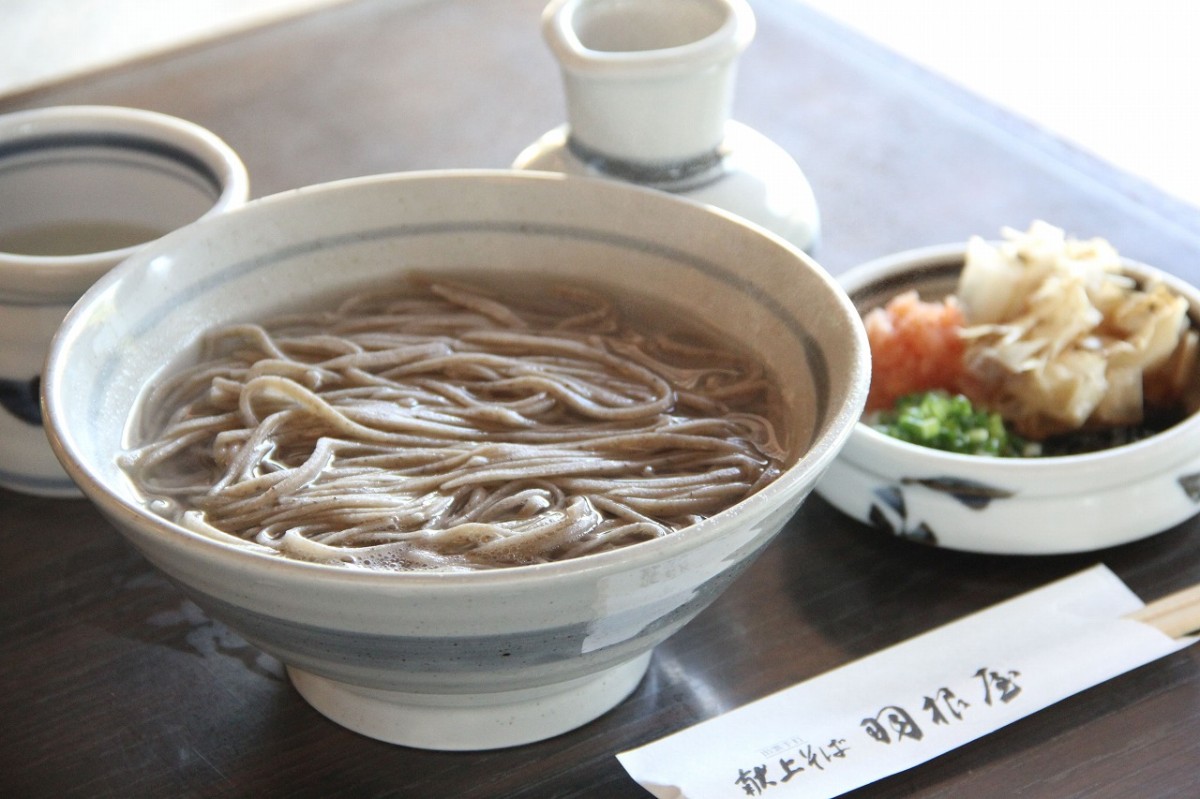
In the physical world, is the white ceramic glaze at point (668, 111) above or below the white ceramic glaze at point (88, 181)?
above

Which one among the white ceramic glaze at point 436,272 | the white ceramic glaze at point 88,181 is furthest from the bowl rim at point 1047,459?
the white ceramic glaze at point 88,181


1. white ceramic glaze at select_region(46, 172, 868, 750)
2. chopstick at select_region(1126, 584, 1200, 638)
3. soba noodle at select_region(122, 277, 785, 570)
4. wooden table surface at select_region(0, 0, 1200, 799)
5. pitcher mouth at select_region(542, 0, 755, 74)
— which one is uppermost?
pitcher mouth at select_region(542, 0, 755, 74)

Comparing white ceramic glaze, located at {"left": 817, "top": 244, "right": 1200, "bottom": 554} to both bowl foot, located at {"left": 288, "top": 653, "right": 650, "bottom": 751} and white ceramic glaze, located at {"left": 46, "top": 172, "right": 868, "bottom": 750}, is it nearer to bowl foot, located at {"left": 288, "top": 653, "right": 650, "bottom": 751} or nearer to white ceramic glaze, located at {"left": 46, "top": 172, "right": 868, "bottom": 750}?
white ceramic glaze, located at {"left": 46, "top": 172, "right": 868, "bottom": 750}

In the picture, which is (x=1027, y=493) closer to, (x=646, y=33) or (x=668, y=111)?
(x=668, y=111)

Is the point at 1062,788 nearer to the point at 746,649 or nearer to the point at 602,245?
the point at 746,649

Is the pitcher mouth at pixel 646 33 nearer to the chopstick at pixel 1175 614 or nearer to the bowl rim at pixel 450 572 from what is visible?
the bowl rim at pixel 450 572

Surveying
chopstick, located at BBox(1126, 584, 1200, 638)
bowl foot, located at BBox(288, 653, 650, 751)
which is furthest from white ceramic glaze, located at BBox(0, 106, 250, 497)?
chopstick, located at BBox(1126, 584, 1200, 638)
